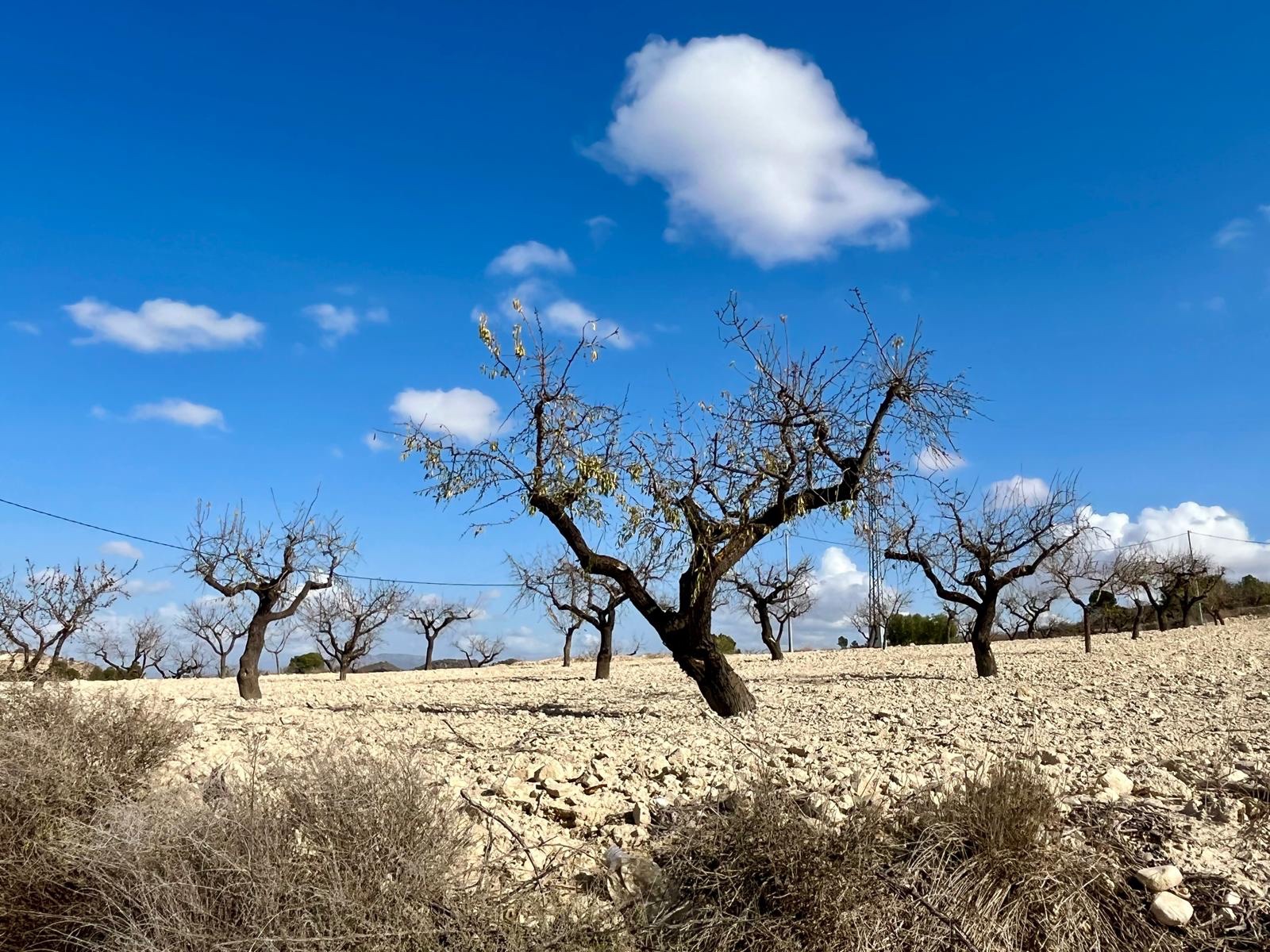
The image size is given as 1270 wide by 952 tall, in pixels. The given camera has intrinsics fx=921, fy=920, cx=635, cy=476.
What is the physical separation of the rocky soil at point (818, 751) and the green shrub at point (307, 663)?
47.5m

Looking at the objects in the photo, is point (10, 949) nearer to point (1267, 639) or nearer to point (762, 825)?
point (762, 825)

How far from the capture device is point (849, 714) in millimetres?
10789

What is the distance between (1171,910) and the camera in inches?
179

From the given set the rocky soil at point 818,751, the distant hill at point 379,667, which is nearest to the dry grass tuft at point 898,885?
the rocky soil at point 818,751

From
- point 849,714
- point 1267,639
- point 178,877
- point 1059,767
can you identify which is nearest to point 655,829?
point 178,877

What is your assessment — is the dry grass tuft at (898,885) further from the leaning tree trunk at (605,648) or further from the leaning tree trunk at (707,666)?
the leaning tree trunk at (605,648)

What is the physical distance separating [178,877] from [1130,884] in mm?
4667

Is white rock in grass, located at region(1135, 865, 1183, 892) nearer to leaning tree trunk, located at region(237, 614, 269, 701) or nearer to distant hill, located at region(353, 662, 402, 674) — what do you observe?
leaning tree trunk, located at region(237, 614, 269, 701)

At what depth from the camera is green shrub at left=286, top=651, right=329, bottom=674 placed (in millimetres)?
58531

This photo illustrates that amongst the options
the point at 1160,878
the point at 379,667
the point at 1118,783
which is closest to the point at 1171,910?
the point at 1160,878

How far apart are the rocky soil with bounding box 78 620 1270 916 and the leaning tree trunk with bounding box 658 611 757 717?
33 cm

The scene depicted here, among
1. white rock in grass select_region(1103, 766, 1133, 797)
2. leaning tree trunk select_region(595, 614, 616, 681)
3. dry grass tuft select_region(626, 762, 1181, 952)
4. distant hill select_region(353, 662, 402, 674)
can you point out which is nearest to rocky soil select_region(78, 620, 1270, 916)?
white rock in grass select_region(1103, 766, 1133, 797)

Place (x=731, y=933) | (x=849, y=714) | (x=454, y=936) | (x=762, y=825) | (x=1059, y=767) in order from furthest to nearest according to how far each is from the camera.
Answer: (x=849, y=714), (x=1059, y=767), (x=762, y=825), (x=731, y=933), (x=454, y=936)

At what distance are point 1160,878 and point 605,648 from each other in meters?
24.7
